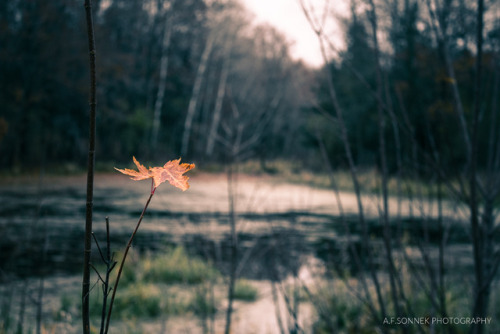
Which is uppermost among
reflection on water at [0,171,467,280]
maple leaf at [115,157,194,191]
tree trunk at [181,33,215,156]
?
tree trunk at [181,33,215,156]

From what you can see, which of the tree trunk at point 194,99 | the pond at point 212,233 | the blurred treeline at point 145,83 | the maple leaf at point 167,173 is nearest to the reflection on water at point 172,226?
the pond at point 212,233

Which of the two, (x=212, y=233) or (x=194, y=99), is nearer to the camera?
(x=212, y=233)

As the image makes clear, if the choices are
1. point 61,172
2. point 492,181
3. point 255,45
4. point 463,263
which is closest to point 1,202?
point 61,172

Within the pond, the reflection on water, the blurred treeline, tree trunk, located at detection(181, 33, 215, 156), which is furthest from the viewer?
tree trunk, located at detection(181, 33, 215, 156)

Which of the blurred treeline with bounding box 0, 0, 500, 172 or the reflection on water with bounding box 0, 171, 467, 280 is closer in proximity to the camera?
the reflection on water with bounding box 0, 171, 467, 280

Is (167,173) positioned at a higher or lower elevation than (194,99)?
lower

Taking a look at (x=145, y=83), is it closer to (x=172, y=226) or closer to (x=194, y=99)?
(x=194, y=99)

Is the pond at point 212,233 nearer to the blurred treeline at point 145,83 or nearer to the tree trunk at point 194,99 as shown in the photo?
the blurred treeline at point 145,83

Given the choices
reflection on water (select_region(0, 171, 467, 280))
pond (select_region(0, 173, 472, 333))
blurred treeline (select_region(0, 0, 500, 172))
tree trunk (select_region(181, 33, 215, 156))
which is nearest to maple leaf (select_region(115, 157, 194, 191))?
→ pond (select_region(0, 173, 472, 333))

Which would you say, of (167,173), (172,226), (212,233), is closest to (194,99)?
(172,226)

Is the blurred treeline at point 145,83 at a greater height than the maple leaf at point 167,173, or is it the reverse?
the blurred treeline at point 145,83

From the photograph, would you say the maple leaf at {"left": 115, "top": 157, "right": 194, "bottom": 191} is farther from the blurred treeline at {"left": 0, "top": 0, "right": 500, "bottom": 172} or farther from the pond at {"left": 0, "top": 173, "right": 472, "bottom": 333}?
the blurred treeline at {"left": 0, "top": 0, "right": 500, "bottom": 172}

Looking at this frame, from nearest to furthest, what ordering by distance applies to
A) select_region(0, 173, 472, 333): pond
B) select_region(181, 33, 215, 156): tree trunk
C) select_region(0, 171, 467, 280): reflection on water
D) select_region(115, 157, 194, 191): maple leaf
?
1. select_region(115, 157, 194, 191): maple leaf
2. select_region(0, 173, 472, 333): pond
3. select_region(0, 171, 467, 280): reflection on water
4. select_region(181, 33, 215, 156): tree trunk

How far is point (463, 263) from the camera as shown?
486 centimetres
